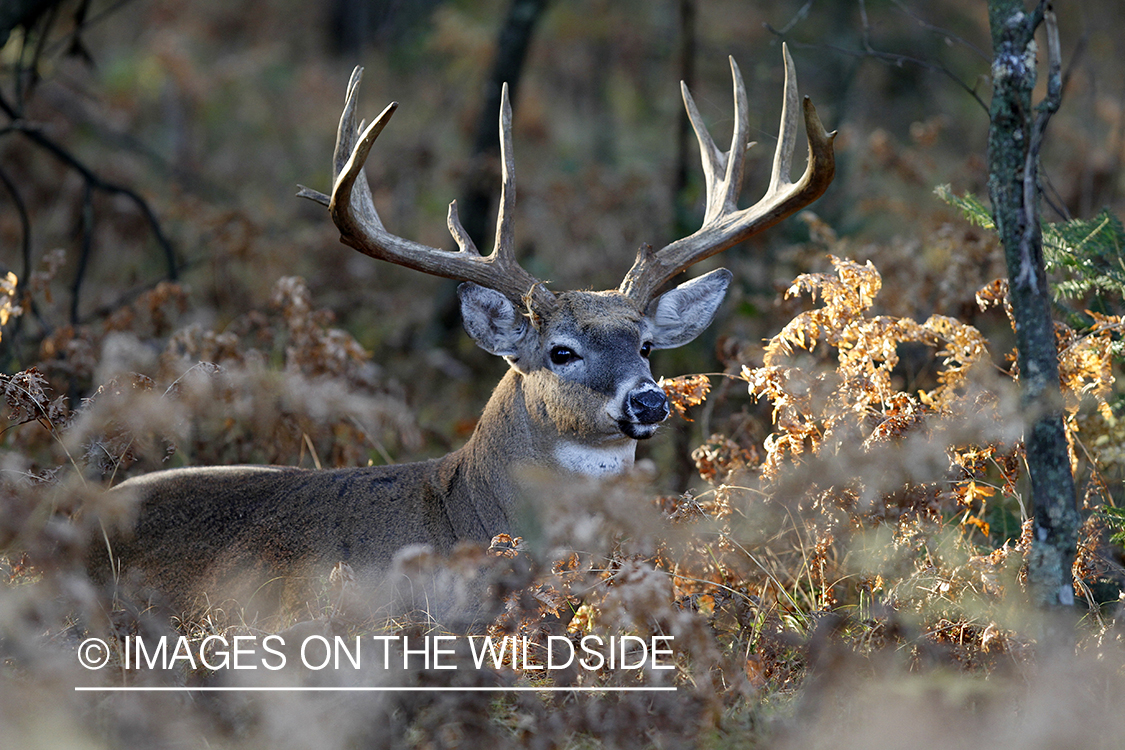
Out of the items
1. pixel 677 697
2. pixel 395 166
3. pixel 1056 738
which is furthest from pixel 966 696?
pixel 395 166

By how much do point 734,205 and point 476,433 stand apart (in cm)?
189

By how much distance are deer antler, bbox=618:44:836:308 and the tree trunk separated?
1274 millimetres

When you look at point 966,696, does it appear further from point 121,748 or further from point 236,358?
point 236,358

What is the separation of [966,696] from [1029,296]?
57.6 inches

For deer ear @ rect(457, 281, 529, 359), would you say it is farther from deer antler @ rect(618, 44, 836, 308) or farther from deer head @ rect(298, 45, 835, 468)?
deer antler @ rect(618, 44, 836, 308)

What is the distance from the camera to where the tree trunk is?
398 centimetres

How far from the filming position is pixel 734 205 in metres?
5.92

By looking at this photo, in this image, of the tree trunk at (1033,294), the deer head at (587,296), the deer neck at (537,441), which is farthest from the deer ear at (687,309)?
the tree trunk at (1033,294)

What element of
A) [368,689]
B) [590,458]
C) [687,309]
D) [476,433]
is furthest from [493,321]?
[368,689]

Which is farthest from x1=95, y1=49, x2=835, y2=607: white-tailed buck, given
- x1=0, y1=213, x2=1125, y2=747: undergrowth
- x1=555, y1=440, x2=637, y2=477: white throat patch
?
x1=0, y1=213, x2=1125, y2=747: undergrowth

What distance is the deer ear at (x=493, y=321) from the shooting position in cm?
527

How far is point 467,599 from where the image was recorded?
4.86 metres
